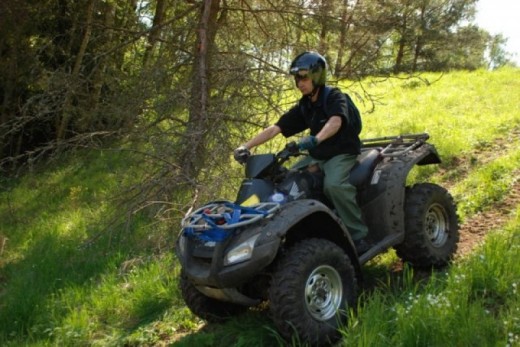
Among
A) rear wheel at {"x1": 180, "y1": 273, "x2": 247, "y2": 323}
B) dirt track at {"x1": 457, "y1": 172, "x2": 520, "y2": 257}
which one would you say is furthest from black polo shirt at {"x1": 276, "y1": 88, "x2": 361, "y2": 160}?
dirt track at {"x1": 457, "y1": 172, "x2": 520, "y2": 257}

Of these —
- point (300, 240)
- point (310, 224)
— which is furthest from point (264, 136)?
point (300, 240)

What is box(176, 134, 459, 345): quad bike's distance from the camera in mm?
3600

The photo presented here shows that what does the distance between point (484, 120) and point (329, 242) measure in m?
7.15

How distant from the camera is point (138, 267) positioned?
6215 mm

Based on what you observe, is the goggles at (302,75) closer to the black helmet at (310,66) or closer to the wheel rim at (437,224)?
the black helmet at (310,66)

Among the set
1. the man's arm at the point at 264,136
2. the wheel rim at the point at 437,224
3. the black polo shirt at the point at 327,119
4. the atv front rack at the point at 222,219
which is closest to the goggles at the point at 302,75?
the black polo shirt at the point at 327,119

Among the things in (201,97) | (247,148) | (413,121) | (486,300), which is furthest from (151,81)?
(413,121)

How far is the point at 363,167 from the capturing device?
4.73 metres

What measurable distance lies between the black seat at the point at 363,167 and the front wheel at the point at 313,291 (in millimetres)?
922

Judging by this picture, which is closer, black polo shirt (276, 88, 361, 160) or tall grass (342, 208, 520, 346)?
tall grass (342, 208, 520, 346)

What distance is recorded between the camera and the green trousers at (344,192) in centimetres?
435

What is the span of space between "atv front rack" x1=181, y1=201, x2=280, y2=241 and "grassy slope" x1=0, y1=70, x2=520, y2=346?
83 cm

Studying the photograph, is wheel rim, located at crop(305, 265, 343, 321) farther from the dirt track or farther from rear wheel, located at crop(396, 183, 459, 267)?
the dirt track

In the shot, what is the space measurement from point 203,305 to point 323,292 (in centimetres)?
109
